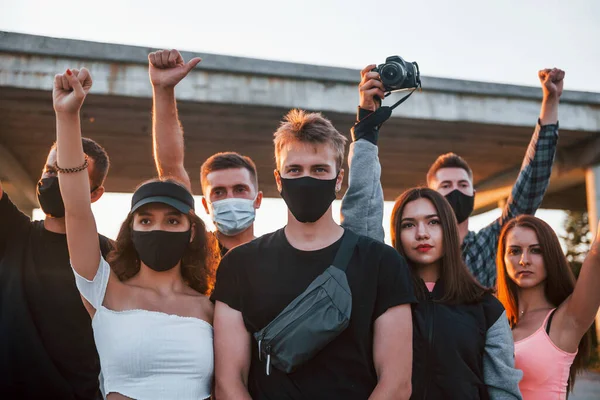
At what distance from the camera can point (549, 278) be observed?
A: 323 cm

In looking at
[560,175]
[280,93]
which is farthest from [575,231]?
[280,93]

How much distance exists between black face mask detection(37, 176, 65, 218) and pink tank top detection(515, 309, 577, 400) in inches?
99.2

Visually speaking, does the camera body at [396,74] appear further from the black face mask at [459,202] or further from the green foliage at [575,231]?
the green foliage at [575,231]

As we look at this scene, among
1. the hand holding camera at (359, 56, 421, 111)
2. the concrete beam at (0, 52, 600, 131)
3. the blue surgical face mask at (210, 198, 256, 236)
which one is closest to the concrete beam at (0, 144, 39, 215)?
the concrete beam at (0, 52, 600, 131)

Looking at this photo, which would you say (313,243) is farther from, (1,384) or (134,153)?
(134,153)

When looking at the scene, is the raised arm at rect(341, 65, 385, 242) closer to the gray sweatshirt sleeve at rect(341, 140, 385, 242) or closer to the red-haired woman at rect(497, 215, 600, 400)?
the gray sweatshirt sleeve at rect(341, 140, 385, 242)

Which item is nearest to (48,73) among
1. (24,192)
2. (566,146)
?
(24,192)

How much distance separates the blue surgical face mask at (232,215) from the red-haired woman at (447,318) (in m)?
1.00

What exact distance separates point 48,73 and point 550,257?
303 inches

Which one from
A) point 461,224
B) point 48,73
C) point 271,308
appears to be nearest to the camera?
point 271,308

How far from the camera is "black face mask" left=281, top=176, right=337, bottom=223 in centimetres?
231

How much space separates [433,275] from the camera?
283 cm

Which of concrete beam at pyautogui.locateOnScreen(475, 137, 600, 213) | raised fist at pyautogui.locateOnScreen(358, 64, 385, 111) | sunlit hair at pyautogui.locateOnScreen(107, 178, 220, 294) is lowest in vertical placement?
sunlit hair at pyautogui.locateOnScreen(107, 178, 220, 294)

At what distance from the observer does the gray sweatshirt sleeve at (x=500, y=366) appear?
2.50 m
